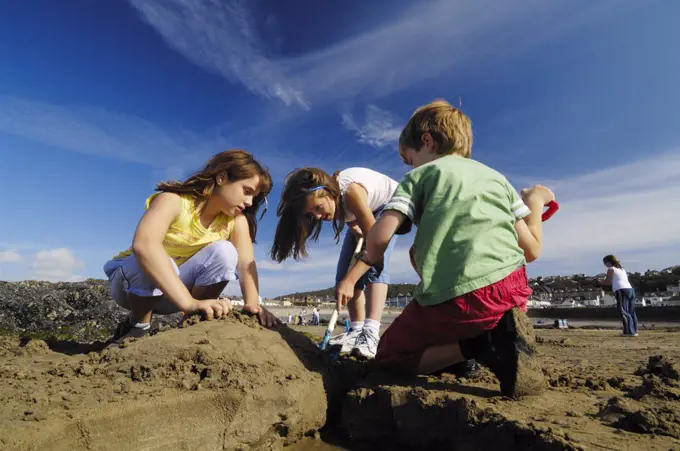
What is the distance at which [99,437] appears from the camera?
1.53 metres

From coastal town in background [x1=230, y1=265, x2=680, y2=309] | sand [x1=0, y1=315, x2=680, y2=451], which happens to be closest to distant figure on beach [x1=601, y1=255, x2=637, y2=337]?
sand [x1=0, y1=315, x2=680, y2=451]

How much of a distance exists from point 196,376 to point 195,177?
1562 millimetres

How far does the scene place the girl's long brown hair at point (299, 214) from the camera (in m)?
3.90

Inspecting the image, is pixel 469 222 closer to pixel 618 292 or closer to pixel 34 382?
pixel 34 382

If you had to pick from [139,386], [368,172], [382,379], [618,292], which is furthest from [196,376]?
[618,292]

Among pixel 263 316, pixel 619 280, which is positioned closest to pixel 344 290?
pixel 263 316

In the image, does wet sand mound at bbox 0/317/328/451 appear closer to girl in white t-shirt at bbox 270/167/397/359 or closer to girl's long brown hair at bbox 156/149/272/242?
girl's long brown hair at bbox 156/149/272/242

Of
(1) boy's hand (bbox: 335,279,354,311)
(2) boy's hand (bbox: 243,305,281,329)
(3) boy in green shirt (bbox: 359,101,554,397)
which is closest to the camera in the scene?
(3) boy in green shirt (bbox: 359,101,554,397)

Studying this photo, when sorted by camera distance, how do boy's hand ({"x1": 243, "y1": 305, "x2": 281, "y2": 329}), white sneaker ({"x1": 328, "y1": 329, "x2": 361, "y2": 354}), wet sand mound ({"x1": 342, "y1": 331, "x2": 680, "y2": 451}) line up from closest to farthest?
1. wet sand mound ({"x1": 342, "y1": 331, "x2": 680, "y2": 451})
2. boy's hand ({"x1": 243, "y1": 305, "x2": 281, "y2": 329})
3. white sneaker ({"x1": 328, "y1": 329, "x2": 361, "y2": 354})

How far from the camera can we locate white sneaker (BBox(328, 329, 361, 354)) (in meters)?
3.52

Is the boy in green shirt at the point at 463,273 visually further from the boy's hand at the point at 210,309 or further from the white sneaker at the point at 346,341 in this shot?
the white sneaker at the point at 346,341

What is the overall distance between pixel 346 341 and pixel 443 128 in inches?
79.8

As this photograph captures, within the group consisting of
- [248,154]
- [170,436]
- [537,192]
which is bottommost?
[170,436]

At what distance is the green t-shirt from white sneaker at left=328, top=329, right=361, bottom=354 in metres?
1.52
